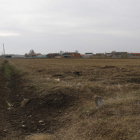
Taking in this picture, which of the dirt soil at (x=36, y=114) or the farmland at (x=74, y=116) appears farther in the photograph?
the dirt soil at (x=36, y=114)

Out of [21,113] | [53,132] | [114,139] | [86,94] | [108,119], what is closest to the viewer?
[114,139]

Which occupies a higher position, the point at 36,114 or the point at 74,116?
the point at 74,116

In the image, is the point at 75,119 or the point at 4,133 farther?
the point at 75,119

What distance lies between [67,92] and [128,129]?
3.96 metres

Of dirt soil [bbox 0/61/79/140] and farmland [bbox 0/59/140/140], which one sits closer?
farmland [bbox 0/59/140/140]

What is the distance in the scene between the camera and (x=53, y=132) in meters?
4.64

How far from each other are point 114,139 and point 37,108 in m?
3.98

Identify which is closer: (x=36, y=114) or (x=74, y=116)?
(x=74, y=116)

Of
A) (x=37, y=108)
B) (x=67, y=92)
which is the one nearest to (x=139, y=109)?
(x=67, y=92)

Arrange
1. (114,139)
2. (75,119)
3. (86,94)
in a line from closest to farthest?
(114,139), (75,119), (86,94)

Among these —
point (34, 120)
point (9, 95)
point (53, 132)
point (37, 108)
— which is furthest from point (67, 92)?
point (9, 95)

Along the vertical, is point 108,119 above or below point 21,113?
above

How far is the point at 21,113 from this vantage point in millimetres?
6523

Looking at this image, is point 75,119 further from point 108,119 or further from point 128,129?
point 128,129
